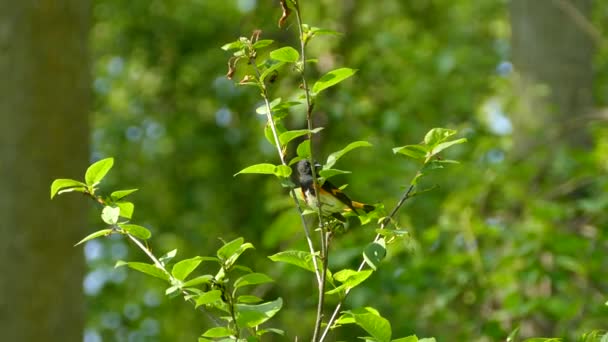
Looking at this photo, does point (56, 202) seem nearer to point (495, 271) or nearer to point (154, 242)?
point (495, 271)

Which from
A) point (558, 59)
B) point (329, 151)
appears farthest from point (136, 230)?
point (329, 151)

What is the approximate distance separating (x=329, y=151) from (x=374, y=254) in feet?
21.0

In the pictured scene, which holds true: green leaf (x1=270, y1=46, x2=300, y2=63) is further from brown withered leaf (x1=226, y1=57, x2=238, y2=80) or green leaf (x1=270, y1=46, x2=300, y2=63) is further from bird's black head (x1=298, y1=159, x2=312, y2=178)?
bird's black head (x1=298, y1=159, x2=312, y2=178)

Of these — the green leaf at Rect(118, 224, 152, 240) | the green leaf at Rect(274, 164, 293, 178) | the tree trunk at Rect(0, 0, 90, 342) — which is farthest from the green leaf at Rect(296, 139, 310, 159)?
the tree trunk at Rect(0, 0, 90, 342)

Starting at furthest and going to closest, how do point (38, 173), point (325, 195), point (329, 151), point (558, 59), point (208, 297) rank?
point (329, 151) → point (558, 59) → point (38, 173) → point (325, 195) → point (208, 297)

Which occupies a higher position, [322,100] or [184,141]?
[322,100]

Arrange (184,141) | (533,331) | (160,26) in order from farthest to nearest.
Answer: (184,141)
(160,26)
(533,331)

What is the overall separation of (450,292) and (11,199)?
2017 millimetres

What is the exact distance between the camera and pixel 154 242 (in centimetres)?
950

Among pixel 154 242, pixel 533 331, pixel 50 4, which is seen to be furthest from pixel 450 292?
pixel 154 242

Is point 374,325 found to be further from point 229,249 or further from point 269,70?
point 269,70

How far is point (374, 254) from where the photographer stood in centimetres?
→ 142

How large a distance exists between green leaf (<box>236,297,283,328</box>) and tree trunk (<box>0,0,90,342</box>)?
212 cm

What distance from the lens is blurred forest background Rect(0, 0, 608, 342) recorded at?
345cm
